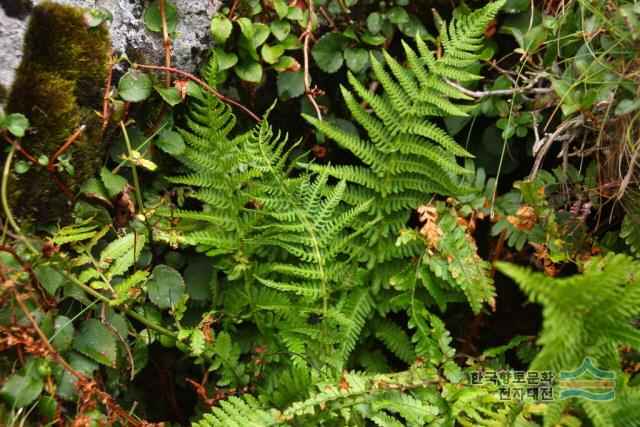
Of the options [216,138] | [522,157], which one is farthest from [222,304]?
[522,157]

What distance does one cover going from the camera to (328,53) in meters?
2.62

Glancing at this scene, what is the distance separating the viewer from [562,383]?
1722 millimetres

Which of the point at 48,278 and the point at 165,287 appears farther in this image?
the point at 165,287

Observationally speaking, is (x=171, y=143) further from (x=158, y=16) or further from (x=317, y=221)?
(x=317, y=221)

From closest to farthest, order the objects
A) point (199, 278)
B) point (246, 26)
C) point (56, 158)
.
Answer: point (56, 158) < point (246, 26) < point (199, 278)

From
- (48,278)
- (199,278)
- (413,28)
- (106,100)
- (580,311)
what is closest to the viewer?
(580,311)

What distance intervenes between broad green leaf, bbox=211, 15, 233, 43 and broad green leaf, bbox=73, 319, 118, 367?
112 cm

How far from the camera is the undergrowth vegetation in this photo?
1913 mm

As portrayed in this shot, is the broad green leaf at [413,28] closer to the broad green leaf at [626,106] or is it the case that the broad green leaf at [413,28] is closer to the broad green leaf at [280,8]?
the broad green leaf at [280,8]

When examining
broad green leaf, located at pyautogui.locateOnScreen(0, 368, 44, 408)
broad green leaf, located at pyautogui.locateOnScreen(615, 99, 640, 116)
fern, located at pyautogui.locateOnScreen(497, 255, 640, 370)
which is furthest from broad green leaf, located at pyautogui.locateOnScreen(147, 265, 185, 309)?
broad green leaf, located at pyautogui.locateOnScreen(615, 99, 640, 116)

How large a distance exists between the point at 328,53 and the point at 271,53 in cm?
29

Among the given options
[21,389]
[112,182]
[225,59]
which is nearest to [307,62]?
[225,59]

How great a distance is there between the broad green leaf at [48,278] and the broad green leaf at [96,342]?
168mm

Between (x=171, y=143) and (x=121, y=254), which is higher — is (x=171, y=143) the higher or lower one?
the higher one
